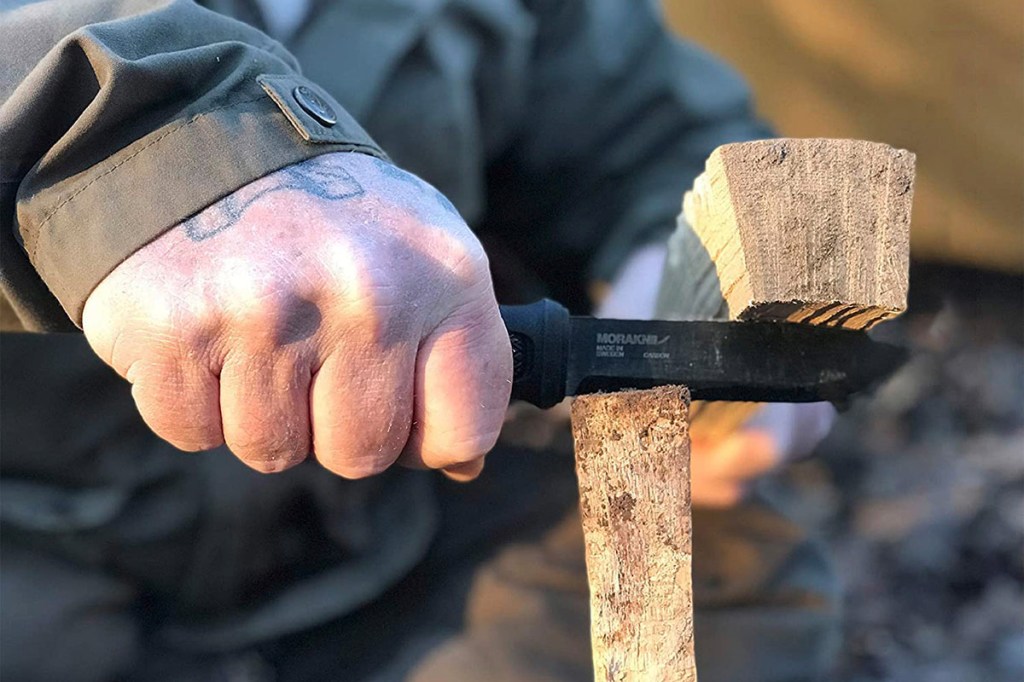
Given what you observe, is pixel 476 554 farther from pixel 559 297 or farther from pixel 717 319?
pixel 717 319

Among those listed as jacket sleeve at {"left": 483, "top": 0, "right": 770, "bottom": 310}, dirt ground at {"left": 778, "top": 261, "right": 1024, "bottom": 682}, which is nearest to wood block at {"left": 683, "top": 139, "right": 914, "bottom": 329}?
jacket sleeve at {"left": 483, "top": 0, "right": 770, "bottom": 310}

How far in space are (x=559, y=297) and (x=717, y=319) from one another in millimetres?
697

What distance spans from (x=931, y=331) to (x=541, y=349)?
131 centimetres

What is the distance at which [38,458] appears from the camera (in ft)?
2.92

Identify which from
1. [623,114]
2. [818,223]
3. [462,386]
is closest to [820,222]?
[818,223]

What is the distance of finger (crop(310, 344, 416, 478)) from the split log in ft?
0.70

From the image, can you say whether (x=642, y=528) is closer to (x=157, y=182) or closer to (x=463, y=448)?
(x=463, y=448)

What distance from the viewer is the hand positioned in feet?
1.64

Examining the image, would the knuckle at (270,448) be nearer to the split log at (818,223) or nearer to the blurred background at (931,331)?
the split log at (818,223)

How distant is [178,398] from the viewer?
536mm

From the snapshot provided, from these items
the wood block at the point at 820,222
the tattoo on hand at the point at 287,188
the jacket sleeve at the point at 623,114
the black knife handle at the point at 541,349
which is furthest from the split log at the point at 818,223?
the jacket sleeve at the point at 623,114

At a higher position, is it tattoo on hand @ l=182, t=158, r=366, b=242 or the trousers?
tattoo on hand @ l=182, t=158, r=366, b=242

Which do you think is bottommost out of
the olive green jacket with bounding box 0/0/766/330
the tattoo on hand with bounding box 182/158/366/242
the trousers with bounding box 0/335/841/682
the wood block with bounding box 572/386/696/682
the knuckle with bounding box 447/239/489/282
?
the trousers with bounding box 0/335/841/682

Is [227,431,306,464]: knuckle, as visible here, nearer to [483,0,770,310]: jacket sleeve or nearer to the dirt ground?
[483,0,770,310]: jacket sleeve
